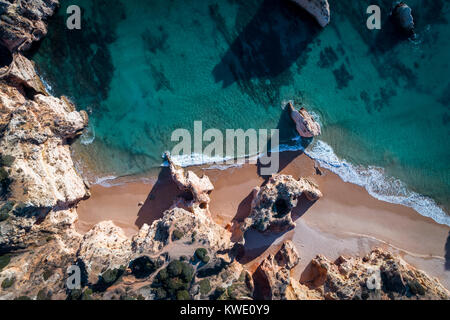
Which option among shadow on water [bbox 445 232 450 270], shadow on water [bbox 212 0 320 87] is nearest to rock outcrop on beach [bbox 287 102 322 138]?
shadow on water [bbox 212 0 320 87]

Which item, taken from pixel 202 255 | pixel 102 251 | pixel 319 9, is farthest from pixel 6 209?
pixel 319 9

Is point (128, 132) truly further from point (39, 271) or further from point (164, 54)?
point (39, 271)

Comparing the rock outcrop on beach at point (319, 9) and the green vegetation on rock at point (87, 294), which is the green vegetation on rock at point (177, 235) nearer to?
the green vegetation on rock at point (87, 294)

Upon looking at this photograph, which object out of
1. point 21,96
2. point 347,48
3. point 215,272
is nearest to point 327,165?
point 347,48

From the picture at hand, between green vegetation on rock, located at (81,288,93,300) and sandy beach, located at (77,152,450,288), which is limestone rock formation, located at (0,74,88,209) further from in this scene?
green vegetation on rock, located at (81,288,93,300)

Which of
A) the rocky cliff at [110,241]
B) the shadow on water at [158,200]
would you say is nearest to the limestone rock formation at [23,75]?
the rocky cliff at [110,241]

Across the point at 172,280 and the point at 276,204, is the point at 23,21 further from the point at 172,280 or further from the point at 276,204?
the point at 276,204
